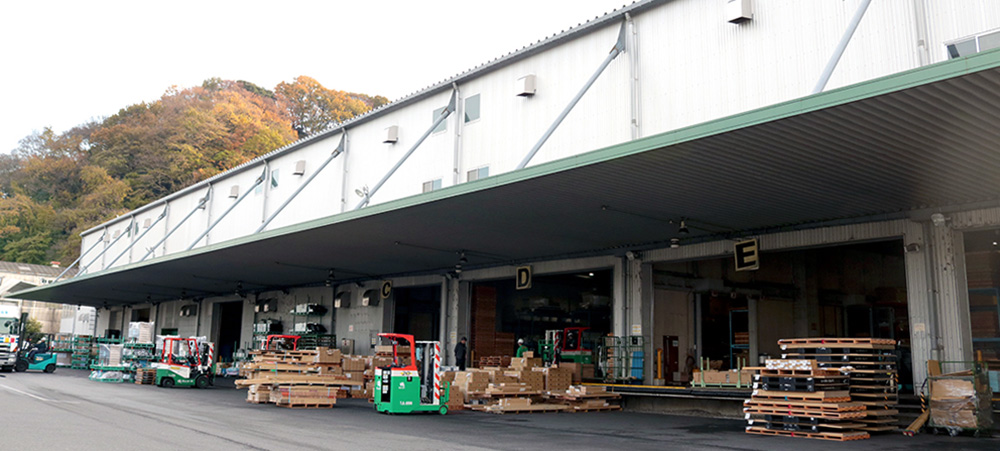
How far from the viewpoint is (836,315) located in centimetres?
2978

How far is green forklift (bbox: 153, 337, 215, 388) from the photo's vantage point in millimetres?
26859

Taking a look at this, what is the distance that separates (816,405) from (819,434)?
0.51m

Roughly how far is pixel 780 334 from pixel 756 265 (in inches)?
444

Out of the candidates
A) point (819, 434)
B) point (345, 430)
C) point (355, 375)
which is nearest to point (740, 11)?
point (819, 434)

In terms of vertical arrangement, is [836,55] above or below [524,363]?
above

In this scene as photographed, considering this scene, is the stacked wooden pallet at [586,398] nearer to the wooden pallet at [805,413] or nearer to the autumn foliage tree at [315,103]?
the wooden pallet at [805,413]

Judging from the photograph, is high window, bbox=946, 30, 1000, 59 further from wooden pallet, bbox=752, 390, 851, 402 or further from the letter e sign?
the letter e sign

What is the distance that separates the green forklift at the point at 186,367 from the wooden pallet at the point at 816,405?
1982cm

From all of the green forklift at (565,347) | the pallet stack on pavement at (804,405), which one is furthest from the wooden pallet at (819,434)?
the green forklift at (565,347)

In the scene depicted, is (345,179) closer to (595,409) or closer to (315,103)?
(595,409)

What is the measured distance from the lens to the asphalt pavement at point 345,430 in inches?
444

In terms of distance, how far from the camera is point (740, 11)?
1548 centimetres

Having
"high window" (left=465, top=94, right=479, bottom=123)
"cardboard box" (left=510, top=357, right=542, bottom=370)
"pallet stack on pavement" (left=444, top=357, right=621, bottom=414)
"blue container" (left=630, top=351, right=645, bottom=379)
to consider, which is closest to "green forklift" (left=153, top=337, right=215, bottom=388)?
"pallet stack on pavement" (left=444, top=357, right=621, bottom=414)

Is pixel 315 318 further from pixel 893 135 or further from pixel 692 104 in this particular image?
pixel 893 135
